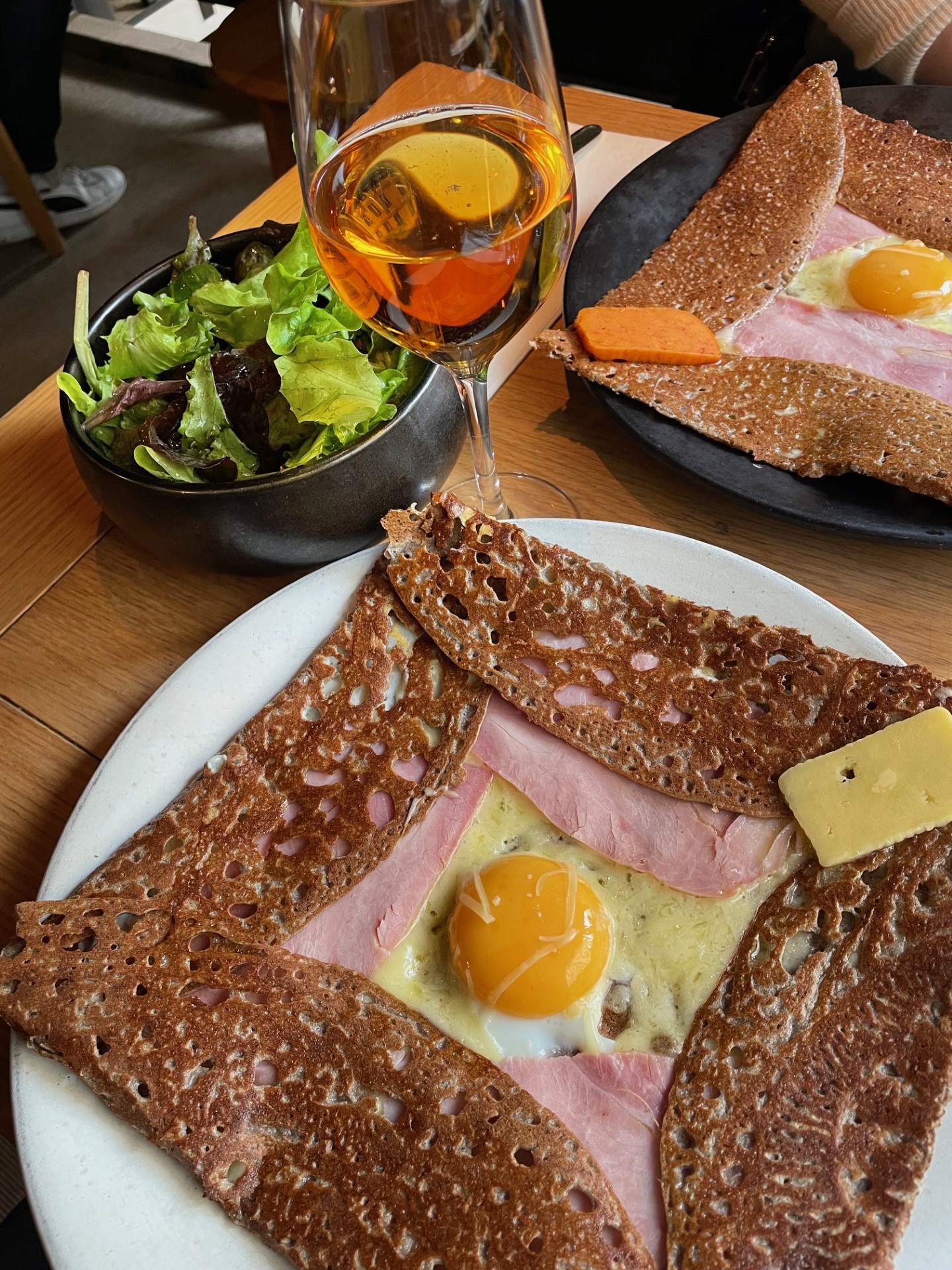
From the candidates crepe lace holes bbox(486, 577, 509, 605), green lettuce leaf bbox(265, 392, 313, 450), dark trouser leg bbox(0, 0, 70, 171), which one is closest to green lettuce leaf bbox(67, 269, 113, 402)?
green lettuce leaf bbox(265, 392, 313, 450)

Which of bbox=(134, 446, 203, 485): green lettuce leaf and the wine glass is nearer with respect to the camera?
the wine glass

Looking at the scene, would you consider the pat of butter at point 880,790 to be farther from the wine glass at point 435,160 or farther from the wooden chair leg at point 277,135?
the wooden chair leg at point 277,135

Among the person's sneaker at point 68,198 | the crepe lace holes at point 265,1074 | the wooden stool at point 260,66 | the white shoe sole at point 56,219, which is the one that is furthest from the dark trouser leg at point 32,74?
the crepe lace holes at point 265,1074

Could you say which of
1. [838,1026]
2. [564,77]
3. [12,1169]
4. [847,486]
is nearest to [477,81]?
[847,486]

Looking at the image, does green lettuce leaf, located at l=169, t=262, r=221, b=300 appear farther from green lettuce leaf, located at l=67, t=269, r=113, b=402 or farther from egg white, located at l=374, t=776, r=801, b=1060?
egg white, located at l=374, t=776, r=801, b=1060

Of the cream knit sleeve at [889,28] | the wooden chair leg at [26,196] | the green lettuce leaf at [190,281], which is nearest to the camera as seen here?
the green lettuce leaf at [190,281]

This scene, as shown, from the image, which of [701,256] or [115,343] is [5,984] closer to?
[115,343]
